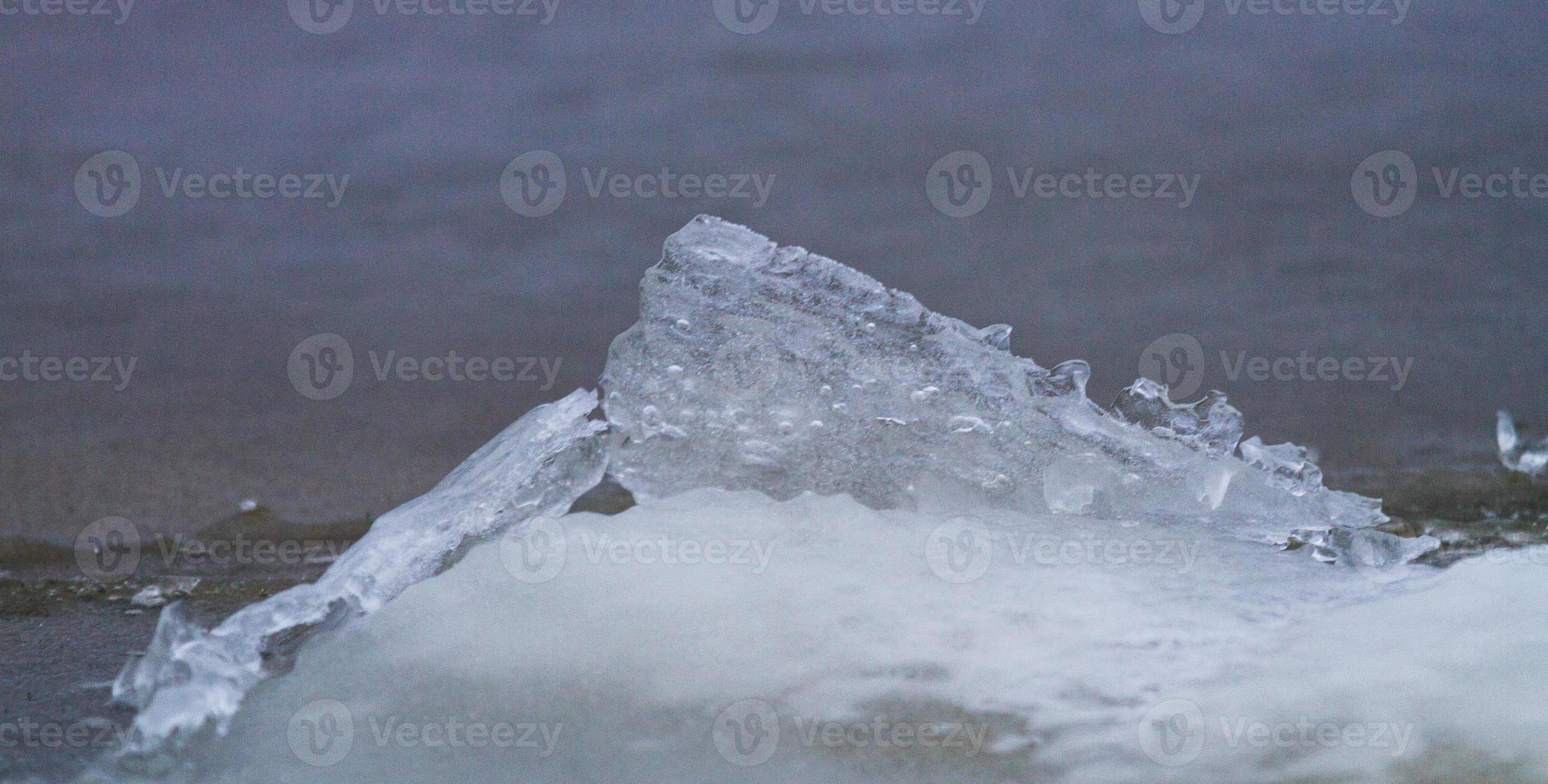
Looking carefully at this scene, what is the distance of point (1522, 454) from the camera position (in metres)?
3.66

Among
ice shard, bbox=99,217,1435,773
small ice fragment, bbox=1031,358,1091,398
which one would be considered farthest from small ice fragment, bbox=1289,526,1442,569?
small ice fragment, bbox=1031,358,1091,398

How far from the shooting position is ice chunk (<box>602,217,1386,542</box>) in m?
2.57

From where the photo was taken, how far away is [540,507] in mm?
2449

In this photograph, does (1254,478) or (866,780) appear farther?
(1254,478)

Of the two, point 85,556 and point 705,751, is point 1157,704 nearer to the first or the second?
point 705,751

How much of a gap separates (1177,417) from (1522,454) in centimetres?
162

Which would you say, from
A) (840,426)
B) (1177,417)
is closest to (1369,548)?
(1177,417)

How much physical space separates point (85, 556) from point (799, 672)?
2.21 metres

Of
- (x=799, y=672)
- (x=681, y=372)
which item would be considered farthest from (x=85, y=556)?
(x=799, y=672)

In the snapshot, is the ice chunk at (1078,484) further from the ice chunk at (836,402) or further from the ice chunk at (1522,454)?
the ice chunk at (1522,454)

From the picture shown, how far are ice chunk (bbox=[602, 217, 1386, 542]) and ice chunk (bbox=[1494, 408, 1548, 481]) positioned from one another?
144 centimetres

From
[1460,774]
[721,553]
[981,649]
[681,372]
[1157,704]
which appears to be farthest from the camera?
[681,372]

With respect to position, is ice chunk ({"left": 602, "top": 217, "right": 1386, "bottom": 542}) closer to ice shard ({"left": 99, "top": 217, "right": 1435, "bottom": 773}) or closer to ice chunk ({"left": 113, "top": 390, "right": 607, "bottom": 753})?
ice shard ({"left": 99, "top": 217, "right": 1435, "bottom": 773})

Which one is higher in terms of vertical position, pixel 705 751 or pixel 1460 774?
pixel 1460 774
